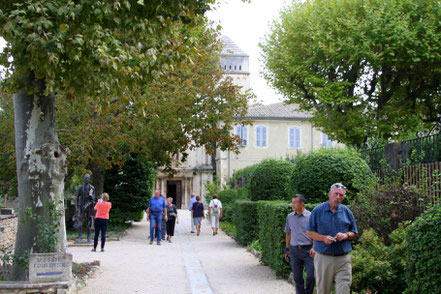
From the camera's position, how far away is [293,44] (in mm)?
24094

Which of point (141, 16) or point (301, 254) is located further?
point (141, 16)

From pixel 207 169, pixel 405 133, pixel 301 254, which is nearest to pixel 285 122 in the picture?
pixel 207 169

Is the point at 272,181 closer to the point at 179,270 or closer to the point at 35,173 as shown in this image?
the point at 179,270

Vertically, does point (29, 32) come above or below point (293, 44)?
below

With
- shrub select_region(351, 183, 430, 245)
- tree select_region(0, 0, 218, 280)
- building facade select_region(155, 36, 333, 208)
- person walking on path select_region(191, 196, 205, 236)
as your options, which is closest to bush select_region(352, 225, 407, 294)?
shrub select_region(351, 183, 430, 245)

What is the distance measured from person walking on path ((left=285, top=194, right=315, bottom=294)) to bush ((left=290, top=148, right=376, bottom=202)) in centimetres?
264

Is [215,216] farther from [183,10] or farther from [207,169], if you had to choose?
[207,169]

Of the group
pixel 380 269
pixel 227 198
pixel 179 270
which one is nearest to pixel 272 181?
pixel 179 270

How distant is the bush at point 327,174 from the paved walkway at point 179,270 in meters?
2.00

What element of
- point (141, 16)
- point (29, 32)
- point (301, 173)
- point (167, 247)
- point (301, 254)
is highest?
point (141, 16)

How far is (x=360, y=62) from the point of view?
2331 cm

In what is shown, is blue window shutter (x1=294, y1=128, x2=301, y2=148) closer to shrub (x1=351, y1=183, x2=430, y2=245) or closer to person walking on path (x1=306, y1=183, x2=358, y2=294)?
shrub (x1=351, y1=183, x2=430, y2=245)

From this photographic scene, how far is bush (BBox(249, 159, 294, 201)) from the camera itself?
15711mm

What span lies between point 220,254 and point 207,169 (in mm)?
40928
